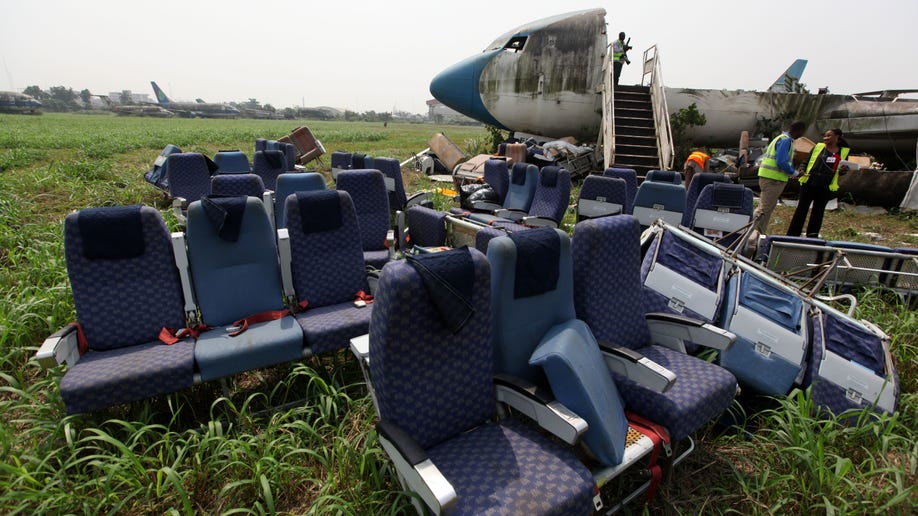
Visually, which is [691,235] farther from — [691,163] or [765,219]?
[691,163]

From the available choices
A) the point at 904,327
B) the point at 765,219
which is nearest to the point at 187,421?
the point at 904,327

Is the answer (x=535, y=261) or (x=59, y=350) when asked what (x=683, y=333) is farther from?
(x=59, y=350)

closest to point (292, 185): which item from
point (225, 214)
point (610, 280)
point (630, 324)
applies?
point (225, 214)

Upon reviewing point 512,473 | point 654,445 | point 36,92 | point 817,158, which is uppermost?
point 36,92

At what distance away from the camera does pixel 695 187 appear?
5.62 meters

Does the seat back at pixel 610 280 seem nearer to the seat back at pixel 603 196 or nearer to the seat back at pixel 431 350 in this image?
the seat back at pixel 431 350

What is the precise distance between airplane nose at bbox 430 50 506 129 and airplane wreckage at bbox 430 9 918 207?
0.10 feet

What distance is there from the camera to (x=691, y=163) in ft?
27.3

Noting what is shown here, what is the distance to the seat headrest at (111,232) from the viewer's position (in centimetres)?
254

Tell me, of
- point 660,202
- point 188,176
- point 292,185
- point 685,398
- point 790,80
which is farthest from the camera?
point 790,80

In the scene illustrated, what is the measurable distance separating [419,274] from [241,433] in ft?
5.11

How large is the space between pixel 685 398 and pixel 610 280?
2.51 ft

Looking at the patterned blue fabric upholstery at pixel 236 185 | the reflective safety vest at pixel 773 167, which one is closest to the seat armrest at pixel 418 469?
the patterned blue fabric upholstery at pixel 236 185

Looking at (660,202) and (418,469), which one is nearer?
(418,469)
